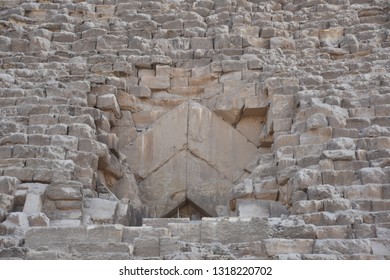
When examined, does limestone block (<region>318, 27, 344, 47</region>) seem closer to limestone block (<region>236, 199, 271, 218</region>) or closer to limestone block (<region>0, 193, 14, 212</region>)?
limestone block (<region>236, 199, 271, 218</region>)

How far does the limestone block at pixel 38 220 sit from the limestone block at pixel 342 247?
282 centimetres

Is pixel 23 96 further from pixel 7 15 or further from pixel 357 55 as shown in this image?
pixel 357 55

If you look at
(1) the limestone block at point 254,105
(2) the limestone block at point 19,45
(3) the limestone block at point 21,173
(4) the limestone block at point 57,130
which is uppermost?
(2) the limestone block at point 19,45

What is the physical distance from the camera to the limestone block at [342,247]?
6512 millimetres

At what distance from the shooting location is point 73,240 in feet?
22.6

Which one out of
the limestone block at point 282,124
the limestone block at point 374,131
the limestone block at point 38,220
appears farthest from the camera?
the limestone block at point 282,124

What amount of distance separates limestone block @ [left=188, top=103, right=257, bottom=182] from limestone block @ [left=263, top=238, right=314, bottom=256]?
3.32 m

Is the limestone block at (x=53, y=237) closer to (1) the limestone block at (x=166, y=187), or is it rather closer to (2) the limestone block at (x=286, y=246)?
(2) the limestone block at (x=286, y=246)

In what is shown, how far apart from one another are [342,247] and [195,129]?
4030mm

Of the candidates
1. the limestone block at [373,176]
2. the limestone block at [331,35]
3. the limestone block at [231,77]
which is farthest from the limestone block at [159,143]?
the limestone block at [373,176]

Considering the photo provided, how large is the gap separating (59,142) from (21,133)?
0.50 metres

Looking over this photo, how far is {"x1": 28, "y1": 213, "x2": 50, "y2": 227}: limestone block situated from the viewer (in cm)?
752
